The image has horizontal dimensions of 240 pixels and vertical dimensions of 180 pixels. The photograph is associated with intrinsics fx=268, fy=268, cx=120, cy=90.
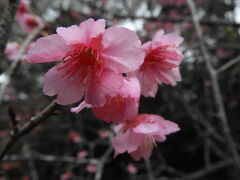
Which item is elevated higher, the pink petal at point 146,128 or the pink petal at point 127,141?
the pink petal at point 146,128

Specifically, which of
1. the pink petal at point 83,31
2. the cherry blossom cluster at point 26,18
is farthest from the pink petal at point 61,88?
the cherry blossom cluster at point 26,18

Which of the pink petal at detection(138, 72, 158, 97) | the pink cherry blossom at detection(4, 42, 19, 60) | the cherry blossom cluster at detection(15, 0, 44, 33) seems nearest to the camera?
the pink petal at detection(138, 72, 158, 97)

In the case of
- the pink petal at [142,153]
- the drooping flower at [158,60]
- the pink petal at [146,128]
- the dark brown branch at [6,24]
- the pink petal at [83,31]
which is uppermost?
the dark brown branch at [6,24]

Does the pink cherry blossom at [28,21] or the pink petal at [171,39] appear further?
the pink cherry blossom at [28,21]

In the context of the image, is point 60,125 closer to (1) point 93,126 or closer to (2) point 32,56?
(1) point 93,126

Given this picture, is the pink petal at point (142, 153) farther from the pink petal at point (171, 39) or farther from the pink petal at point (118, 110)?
the pink petal at point (171, 39)

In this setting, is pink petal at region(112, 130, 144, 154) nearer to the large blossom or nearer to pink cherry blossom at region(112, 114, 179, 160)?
pink cherry blossom at region(112, 114, 179, 160)

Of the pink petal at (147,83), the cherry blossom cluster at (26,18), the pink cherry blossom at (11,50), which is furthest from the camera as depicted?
the cherry blossom cluster at (26,18)

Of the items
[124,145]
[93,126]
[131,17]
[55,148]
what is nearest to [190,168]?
[93,126]

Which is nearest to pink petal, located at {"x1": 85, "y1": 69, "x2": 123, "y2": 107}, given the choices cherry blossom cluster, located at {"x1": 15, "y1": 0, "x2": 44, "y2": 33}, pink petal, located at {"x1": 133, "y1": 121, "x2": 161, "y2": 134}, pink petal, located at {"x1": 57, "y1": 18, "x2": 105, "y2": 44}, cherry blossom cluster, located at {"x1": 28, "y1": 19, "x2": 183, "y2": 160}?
cherry blossom cluster, located at {"x1": 28, "y1": 19, "x2": 183, "y2": 160}
